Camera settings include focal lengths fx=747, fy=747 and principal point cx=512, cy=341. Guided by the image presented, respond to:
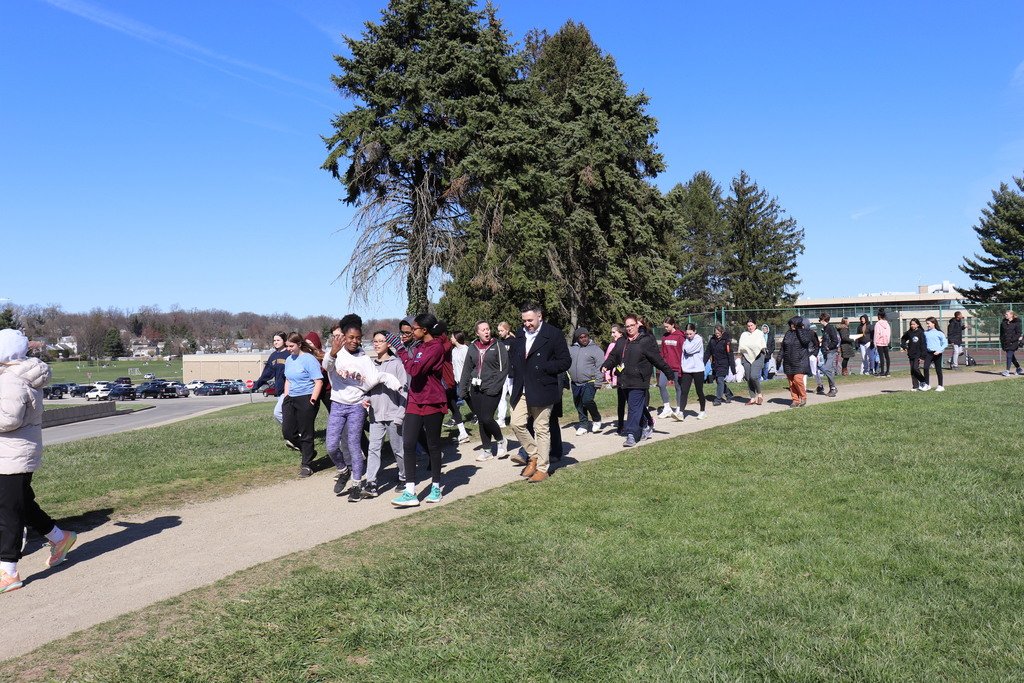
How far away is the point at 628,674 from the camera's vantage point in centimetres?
375

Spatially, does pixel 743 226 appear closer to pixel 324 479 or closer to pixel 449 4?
pixel 449 4

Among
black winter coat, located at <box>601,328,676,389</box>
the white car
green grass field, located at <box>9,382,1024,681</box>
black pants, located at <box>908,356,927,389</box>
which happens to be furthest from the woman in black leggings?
the white car

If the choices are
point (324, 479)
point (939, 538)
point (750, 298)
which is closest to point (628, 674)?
point (939, 538)

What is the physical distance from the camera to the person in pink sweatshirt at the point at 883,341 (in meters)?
20.5

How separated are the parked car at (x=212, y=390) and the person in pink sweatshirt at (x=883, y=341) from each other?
71598 mm

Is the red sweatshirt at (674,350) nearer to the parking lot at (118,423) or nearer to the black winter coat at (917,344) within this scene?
the black winter coat at (917,344)

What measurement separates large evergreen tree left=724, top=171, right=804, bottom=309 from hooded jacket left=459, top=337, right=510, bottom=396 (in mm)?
52841

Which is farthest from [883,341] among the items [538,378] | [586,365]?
[538,378]

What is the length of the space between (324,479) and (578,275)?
88.3ft

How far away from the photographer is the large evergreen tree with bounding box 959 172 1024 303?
57.1m

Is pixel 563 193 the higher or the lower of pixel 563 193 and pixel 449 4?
the lower

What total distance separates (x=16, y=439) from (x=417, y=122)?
24.1 meters

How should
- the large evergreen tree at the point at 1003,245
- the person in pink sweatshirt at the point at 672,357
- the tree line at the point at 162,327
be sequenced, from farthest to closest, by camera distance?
the tree line at the point at 162,327 → the large evergreen tree at the point at 1003,245 → the person in pink sweatshirt at the point at 672,357

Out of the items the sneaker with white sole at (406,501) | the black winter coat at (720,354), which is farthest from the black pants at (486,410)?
the black winter coat at (720,354)
